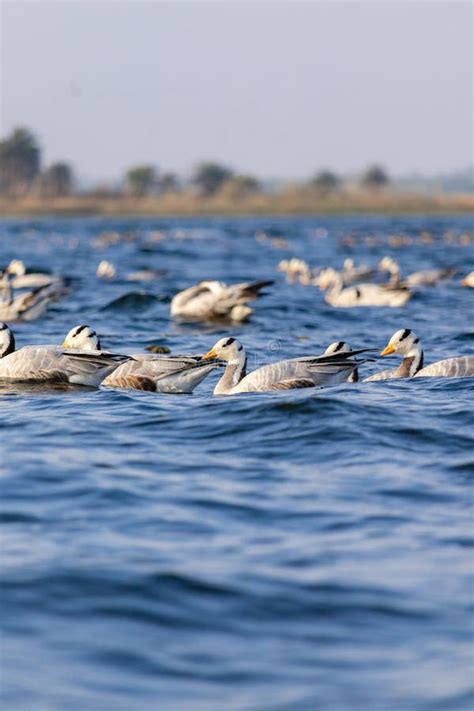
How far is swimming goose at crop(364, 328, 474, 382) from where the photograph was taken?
51.2ft

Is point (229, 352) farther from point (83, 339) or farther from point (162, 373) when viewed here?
point (83, 339)

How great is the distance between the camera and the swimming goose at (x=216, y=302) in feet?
85.2

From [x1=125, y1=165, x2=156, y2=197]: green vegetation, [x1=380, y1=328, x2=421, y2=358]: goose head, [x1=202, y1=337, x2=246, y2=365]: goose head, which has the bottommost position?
A: [x1=380, y1=328, x2=421, y2=358]: goose head

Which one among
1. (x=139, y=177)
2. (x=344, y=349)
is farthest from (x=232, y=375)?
(x=139, y=177)

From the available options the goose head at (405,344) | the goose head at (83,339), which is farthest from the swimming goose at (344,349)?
the goose head at (83,339)

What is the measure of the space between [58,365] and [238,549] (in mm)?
7651

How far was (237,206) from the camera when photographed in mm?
142500

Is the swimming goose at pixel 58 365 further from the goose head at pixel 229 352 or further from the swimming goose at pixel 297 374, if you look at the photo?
the swimming goose at pixel 297 374

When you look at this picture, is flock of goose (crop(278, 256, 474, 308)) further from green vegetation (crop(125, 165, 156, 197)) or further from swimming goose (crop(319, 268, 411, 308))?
green vegetation (crop(125, 165, 156, 197))

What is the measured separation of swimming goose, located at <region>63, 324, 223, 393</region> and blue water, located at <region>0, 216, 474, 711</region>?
28 cm

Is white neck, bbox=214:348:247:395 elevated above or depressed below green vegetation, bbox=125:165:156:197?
below

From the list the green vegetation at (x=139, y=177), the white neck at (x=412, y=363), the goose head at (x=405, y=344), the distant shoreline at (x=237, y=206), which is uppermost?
the green vegetation at (x=139, y=177)

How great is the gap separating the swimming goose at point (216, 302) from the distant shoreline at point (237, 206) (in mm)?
106982

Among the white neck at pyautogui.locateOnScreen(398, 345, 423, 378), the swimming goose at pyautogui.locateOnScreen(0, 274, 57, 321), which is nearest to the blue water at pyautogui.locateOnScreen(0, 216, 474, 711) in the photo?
the white neck at pyautogui.locateOnScreen(398, 345, 423, 378)
